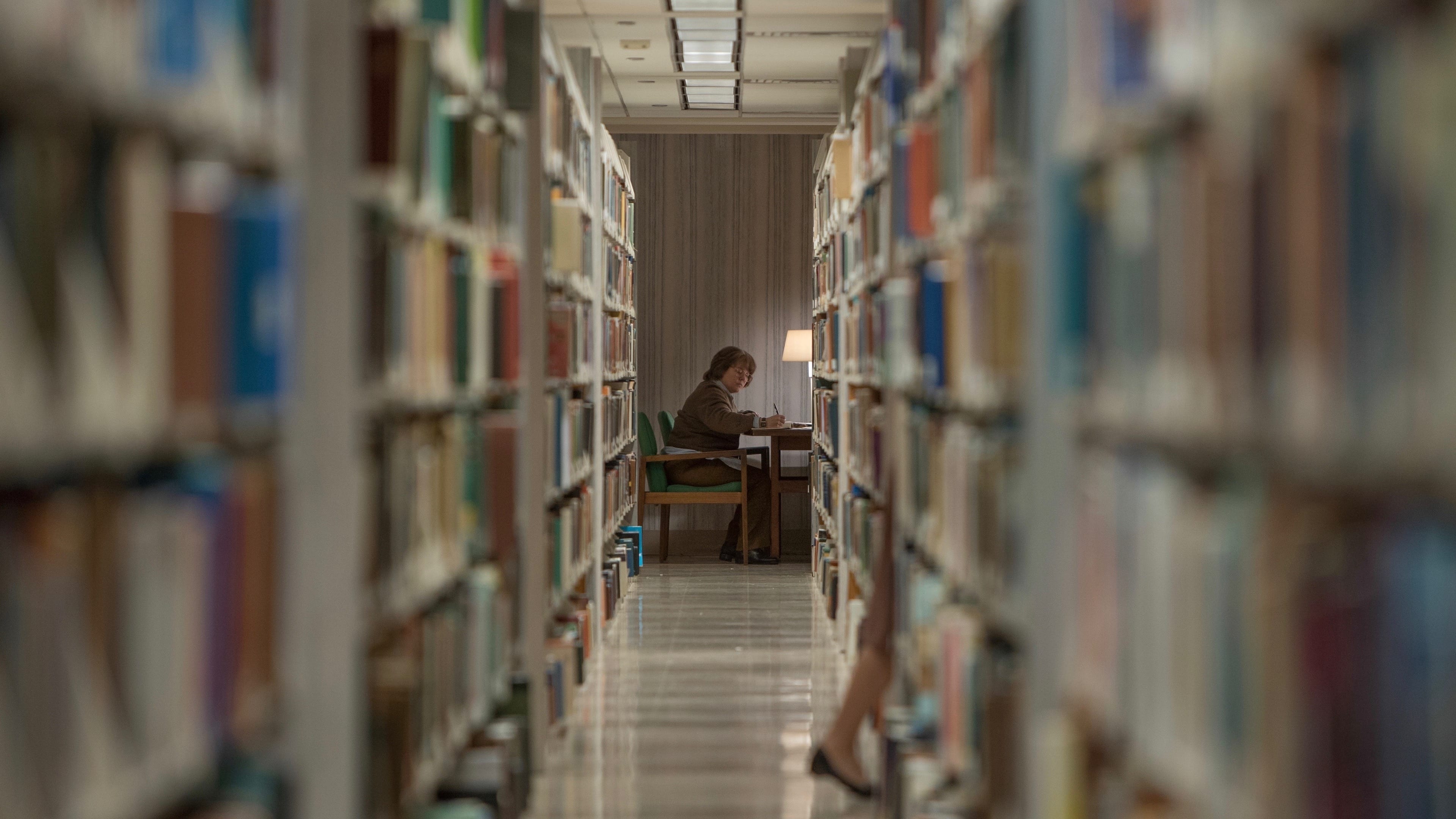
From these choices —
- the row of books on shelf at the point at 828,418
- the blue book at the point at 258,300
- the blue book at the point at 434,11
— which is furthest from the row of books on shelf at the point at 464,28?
the row of books on shelf at the point at 828,418

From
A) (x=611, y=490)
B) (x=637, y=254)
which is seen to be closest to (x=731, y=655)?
(x=611, y=490)

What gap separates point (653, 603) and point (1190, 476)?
528 cm

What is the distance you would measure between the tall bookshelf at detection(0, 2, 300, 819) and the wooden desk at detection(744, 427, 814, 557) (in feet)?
21.1

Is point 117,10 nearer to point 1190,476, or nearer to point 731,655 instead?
point 1190,476

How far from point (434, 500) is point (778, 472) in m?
5.78

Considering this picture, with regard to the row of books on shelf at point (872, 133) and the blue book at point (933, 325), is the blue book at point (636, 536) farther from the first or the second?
the blue book at point (933, 325)

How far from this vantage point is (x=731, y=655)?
5.33 meters

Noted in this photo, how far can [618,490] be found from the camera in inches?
268

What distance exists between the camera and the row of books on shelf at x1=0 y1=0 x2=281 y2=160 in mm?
1130

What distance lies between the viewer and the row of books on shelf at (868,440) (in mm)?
4121

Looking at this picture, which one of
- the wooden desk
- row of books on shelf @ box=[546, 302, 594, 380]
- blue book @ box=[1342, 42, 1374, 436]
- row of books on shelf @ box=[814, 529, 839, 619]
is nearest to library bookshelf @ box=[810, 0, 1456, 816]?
blue book @ box=[1342, 42, 1374, 436]

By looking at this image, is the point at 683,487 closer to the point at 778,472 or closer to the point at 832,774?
the point at 778,472

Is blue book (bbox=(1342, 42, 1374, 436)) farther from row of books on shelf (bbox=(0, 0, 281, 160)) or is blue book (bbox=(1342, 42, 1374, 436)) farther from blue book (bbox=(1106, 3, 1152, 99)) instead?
row of books on shelf (bbox=(0, 0, 281, 160))

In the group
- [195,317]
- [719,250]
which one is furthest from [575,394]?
[719,250]
